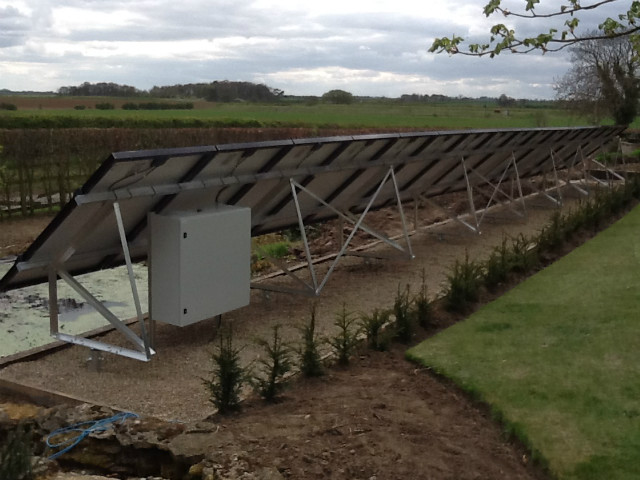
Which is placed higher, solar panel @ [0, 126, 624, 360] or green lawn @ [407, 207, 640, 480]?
solar panel @ [0, 126, 624, 360]

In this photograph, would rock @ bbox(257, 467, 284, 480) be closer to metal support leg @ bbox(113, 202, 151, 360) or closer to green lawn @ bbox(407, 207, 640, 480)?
green lawn @ bbox(407, 207, 640, 480)

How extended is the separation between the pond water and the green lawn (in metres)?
6.33

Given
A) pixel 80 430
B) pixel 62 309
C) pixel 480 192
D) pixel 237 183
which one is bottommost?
pixel 62 309

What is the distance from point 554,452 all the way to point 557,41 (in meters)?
3.59

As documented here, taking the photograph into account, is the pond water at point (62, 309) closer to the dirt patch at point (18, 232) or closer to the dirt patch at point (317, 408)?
the dirt patch at point (317, 408)

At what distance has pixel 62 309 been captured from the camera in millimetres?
13320

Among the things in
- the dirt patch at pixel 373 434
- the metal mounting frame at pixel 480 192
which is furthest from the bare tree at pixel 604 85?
the dirt patch at pixel 373 434

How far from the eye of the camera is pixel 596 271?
40.4ft

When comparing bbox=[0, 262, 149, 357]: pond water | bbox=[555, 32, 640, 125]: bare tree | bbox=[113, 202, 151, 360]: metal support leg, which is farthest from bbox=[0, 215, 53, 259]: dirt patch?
bbox=[555, 32, 640, 125]: bare tree

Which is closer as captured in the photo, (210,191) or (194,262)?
(194,262)

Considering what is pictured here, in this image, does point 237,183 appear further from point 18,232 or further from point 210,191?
point 18,232

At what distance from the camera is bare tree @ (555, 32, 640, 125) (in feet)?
159

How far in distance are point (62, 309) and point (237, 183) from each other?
6227 millimetres

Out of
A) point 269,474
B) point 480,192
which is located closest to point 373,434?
point 269,474
